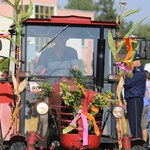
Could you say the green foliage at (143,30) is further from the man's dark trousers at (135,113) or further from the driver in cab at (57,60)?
the driver in cab at (57,60)

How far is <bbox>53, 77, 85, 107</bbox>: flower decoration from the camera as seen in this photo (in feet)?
30.6

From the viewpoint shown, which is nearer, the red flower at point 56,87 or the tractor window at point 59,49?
the red flower at point 56,87

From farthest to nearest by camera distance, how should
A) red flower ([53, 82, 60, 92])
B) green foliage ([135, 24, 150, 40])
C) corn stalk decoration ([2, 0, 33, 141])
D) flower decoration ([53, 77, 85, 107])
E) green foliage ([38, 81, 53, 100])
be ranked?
green foliage ([135, 24, 150, 40])
corn stalk decoration ([2, 0, 33, 141])
green foliage ([38, 81, 53, 100])
red flower ([53, 82, 60, 92])
flower decoration ([53, 77, 85, 107])

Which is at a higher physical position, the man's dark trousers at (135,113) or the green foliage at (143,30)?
the green foliage at (143,30)

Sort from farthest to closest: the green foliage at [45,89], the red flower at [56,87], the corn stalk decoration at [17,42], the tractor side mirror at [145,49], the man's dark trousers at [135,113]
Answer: the man's dark trousers at [135,113]
the tractor side mirror at [145,49]
the corn stalk decoration at [17,42]
the green foliage at [45,89]
the red flower at [56,87]

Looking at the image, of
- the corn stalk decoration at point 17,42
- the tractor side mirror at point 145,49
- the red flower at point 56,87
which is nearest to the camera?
the red flower at point 56,87

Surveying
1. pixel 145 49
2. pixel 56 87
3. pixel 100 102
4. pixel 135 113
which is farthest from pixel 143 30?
pixel 100 102

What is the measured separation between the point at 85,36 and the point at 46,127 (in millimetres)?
1601

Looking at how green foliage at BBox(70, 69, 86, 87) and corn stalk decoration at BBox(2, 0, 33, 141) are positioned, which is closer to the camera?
green foliage at BBox(70, 69, 86, 87)

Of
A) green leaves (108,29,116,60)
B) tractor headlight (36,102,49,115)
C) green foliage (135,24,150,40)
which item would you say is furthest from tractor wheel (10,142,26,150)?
green foliage (135,24,150,40)

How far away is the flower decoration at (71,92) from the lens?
9.32m

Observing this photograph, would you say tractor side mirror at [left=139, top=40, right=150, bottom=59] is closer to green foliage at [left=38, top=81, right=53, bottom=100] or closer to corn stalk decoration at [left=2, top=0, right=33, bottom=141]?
green foliage at [left=38, top=81, right=53, bottom=100]

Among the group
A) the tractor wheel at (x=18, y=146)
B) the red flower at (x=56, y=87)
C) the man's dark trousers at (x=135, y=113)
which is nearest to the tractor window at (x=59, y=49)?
the red flower at (x=56, y=87)

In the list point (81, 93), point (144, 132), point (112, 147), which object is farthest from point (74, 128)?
point (144, 132)
